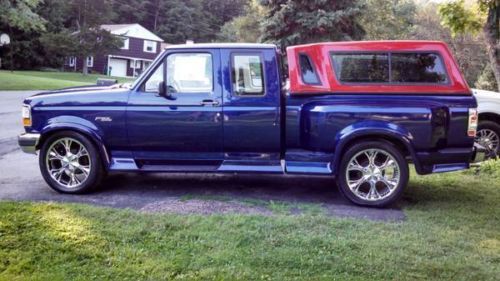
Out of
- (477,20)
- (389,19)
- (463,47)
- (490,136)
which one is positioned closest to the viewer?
(477,20)

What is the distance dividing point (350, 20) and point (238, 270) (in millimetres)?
18299

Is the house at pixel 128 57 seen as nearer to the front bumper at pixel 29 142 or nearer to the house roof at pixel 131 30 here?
the house roof at pixel 131 30

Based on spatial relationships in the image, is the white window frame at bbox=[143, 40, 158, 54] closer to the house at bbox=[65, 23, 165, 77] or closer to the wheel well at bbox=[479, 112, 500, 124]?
the house at bbox=[65, 23, 165, 77]

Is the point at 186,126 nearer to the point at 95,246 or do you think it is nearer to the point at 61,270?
the point at 95,246

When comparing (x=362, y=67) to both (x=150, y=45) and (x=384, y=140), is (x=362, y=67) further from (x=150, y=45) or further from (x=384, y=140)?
(x=150, y=45)

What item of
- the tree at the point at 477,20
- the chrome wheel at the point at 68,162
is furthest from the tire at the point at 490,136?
the chrome wheel at the point at 68,162

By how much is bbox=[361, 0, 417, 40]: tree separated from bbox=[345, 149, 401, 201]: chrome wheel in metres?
23.4

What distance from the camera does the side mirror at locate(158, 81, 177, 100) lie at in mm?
6273

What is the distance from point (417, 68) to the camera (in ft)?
20.6

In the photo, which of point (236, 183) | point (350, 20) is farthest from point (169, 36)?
point (236, 183)

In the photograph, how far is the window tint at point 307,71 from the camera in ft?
20.7

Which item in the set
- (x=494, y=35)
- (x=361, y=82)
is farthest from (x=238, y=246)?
(x=494, y=35)

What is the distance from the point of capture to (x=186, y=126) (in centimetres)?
628

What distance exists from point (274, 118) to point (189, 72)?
1231 mm
